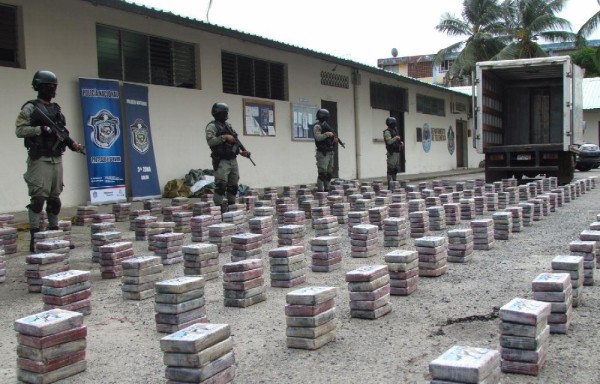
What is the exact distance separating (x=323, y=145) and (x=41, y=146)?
679cm

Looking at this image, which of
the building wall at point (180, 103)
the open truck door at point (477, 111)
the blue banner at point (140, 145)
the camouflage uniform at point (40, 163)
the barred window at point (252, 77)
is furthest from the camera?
the barred window at point (252, 77)

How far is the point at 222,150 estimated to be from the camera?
977 centimetres

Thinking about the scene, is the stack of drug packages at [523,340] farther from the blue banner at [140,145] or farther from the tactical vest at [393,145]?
the tactical vest at [393,145]

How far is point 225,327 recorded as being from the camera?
127 inches

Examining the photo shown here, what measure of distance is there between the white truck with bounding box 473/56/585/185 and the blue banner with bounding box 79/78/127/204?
28.4ft

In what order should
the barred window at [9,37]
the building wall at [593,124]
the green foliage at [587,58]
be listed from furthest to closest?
the green foliage at [587,58], the building wall at [593,124], the barred window at [9,37]

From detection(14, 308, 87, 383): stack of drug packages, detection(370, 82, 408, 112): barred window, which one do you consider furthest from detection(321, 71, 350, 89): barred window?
detection(14, 308, 87, 383): stack of drug packages

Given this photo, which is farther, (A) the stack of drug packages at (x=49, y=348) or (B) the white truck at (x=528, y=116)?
(B) the white truck at (x=528, y=116)

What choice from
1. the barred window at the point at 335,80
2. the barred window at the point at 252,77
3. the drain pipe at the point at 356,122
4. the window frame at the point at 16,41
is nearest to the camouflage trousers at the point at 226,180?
the window frame at the point at 16,41

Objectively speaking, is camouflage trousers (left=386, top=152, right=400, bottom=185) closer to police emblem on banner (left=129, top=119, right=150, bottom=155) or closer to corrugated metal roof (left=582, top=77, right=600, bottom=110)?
police emblem on banner (left=129, top=119, right=150, bottom=155)

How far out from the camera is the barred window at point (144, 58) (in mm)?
12523

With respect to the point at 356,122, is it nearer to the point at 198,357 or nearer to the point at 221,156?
the point at 221,156

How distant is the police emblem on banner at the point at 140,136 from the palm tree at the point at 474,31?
25.3 metres

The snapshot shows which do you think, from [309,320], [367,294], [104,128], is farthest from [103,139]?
[309,320]
